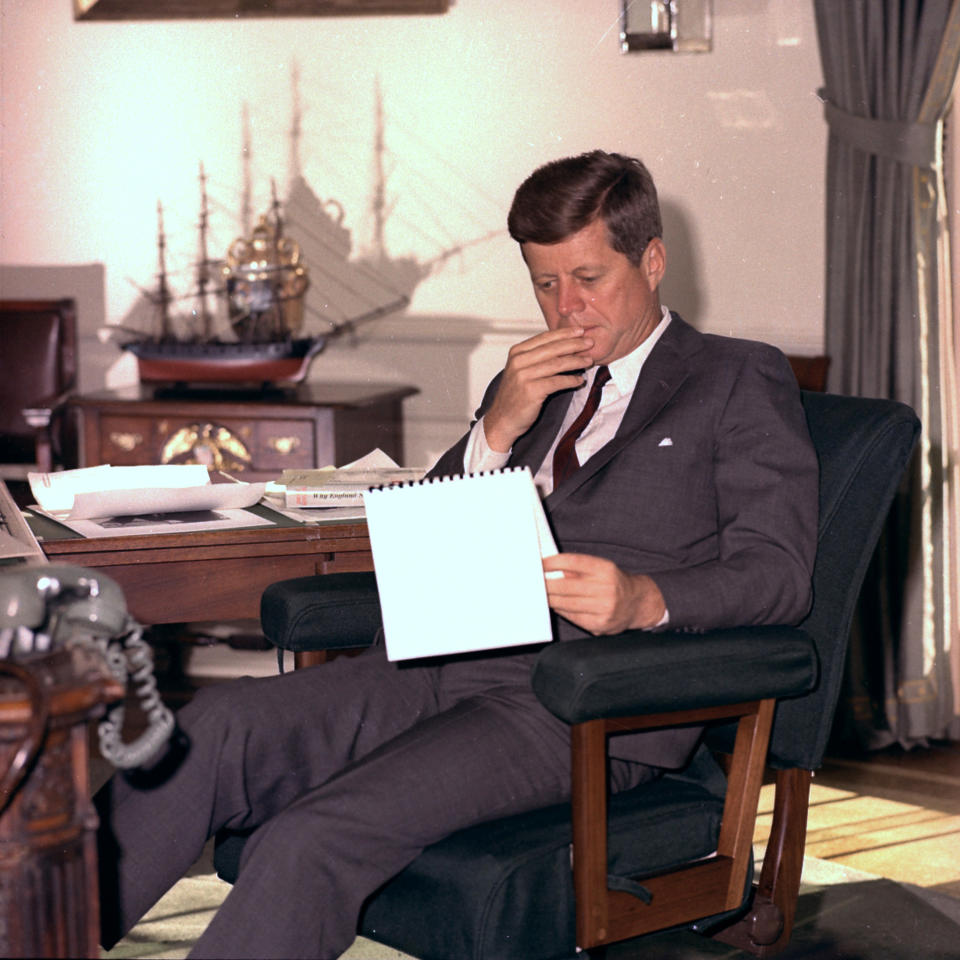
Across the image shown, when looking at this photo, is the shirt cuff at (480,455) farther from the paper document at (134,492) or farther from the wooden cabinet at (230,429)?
the wooden cabinet at (230,429)

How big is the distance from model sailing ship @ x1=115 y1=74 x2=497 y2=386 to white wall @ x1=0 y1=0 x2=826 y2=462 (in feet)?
0.16

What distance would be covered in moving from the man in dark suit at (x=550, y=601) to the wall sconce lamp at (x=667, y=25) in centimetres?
215

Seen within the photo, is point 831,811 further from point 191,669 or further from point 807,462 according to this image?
point 191,669

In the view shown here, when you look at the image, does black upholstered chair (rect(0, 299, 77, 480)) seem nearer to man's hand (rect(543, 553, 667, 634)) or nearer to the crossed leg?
the crossed leg

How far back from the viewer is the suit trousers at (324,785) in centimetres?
160

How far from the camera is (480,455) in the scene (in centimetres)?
219

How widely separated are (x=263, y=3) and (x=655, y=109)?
1.35m

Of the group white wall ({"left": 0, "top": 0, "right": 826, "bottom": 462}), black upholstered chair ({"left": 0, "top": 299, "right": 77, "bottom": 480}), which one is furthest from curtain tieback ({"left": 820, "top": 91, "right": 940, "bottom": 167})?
black upholstered chair ({"left": 0, "top": 299, "right": 77, "bottom": 480})

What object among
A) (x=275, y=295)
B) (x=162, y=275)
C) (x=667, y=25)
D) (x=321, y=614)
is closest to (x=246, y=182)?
(x=162, y=275)

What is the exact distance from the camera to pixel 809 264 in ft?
13.0

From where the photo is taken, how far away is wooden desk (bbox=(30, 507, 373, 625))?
7.12ft

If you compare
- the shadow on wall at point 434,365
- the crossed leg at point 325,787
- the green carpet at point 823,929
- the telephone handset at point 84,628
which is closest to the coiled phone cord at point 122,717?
the telephone handset at point 84,628

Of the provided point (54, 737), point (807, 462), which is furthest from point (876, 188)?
point (54, 737)

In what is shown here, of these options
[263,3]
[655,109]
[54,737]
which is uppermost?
[263,3]
